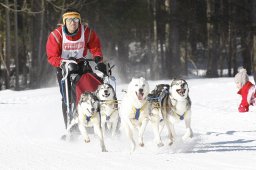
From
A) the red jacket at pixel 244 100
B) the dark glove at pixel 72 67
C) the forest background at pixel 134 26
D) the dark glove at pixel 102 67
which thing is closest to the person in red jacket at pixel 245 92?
the red jacket at pixel 244 100

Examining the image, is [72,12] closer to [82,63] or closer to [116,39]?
[82,63]

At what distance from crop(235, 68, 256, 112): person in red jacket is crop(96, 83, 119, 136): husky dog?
4.51m

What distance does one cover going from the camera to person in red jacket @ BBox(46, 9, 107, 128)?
8680 millimetres

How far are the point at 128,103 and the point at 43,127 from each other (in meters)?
3.88

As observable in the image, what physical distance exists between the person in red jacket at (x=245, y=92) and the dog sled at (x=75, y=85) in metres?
4.62

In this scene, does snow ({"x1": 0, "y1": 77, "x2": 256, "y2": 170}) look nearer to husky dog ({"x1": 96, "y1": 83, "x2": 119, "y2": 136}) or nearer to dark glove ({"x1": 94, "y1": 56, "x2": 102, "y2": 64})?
husky dog ({"x1": 96, "y1": 83, "x2": 119, "y2": 136})

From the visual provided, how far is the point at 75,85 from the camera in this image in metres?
8.79

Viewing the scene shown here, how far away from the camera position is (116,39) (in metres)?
34.9

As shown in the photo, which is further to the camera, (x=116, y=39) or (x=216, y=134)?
(x=116, y=39)

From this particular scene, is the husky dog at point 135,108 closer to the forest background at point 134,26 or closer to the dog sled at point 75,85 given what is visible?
the dog sled at point 75,85

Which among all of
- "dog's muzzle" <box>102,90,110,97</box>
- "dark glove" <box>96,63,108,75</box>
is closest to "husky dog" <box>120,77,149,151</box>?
"dog's muzzle" <box>102,90,110,97</box>

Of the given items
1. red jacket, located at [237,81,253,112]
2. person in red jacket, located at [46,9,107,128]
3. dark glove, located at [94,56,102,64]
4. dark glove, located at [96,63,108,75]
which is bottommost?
red jacket, located at [237,81,253,112]

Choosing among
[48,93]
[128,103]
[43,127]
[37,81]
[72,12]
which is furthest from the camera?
[37,81]

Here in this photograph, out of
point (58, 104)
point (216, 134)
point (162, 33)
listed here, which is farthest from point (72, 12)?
point (162, 33)
